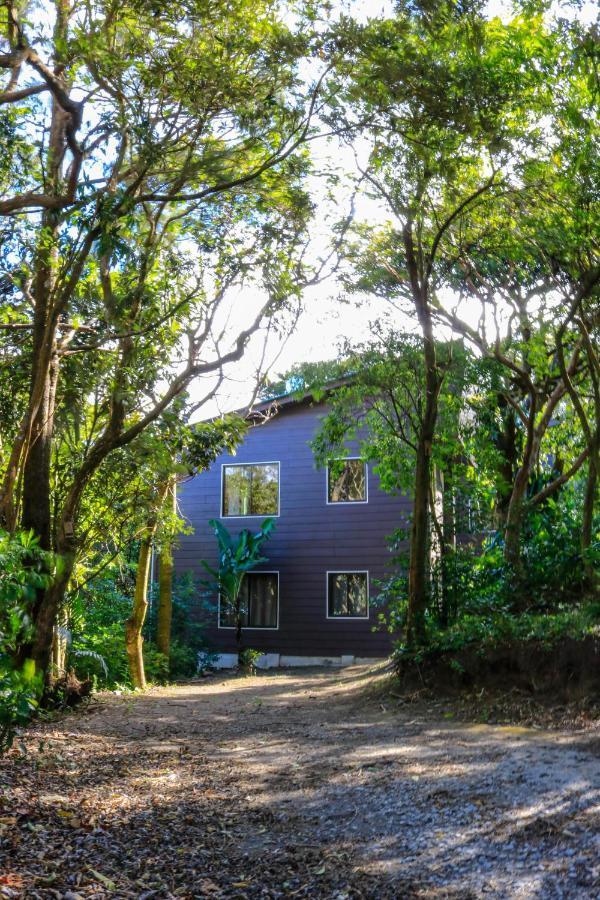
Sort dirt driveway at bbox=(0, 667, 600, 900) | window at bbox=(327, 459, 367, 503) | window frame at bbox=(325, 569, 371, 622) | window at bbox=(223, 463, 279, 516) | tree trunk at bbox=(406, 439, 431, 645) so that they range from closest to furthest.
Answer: dirt driveway at bbox=(0, 667, 600, 900) < tree trunk at bbox=(406, 439, 431, 645) < window frame at bbox=(325, 569, 371, 622) < window at bbox=(327, 459, 367, 503) < window at bbox=(223, 463, 279, 516)

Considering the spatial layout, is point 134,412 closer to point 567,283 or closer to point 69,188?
point 69,188

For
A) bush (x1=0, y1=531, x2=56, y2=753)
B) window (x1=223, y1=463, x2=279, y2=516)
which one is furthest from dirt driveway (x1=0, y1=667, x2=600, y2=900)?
window (x1=223, y1=463, x2=279, y2=516)

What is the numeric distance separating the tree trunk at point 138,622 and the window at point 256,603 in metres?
7.45

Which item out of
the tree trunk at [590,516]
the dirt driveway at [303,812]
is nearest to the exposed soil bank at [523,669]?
the dirt driveway at [303,812]

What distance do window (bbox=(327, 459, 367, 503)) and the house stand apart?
0.02 meters

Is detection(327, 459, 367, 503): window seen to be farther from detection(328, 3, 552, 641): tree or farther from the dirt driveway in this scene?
the dirt driveway

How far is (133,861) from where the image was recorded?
4730 mm

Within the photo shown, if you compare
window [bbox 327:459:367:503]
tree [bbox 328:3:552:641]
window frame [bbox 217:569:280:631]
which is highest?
tree [bbox 328:3:552:641]

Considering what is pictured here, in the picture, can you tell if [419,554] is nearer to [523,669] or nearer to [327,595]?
[523,669]

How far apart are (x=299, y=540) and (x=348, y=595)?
1846 millimetres

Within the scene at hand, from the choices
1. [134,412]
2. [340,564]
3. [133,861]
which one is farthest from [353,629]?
[133,861]

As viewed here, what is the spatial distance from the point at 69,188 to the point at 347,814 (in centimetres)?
549

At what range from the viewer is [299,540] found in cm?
2077

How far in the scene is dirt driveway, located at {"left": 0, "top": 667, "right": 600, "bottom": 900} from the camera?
438 cm
